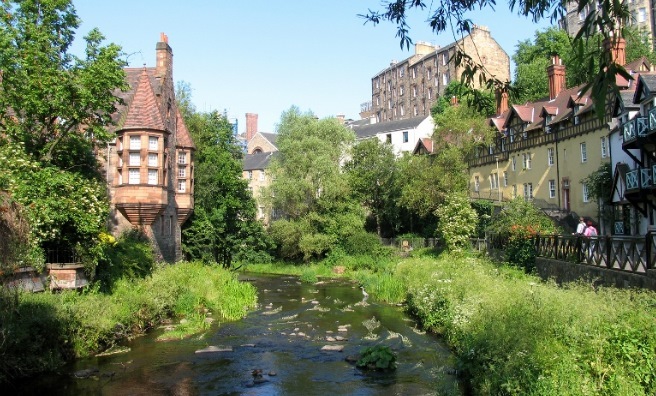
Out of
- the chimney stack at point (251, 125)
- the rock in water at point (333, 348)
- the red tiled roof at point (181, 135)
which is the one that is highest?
the chimney stack at point (251, 125)

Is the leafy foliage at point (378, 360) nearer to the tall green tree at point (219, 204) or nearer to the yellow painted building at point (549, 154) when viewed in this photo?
the tall green tree at point (219, 204)

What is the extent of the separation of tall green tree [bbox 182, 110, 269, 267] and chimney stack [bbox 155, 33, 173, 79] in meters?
11.0

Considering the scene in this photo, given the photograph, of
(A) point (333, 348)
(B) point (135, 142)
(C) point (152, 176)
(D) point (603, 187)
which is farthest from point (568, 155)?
(B) point (135, 142)

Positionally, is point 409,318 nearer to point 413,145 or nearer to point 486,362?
point 486,362

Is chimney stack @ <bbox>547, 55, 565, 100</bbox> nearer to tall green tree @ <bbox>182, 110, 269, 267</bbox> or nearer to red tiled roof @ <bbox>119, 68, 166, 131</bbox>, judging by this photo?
tall green tree @ <bbox>182, 110, 269, 267</bbox>

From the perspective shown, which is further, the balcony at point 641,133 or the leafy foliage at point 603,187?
the leafy foliage at point 603,187

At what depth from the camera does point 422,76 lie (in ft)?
278

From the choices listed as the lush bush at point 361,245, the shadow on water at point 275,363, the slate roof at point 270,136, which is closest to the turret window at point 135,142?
the shadow on water at point 275,363

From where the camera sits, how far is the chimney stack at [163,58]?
29672 mm

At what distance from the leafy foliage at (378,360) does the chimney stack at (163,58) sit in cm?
2068

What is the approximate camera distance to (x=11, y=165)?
1582cm

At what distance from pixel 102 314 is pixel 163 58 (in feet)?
57.8

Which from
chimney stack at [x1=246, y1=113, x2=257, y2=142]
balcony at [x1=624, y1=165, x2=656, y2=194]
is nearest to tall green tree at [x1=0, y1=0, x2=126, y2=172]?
balcony at [x1=624, y1=165, x2=656, y2=194]

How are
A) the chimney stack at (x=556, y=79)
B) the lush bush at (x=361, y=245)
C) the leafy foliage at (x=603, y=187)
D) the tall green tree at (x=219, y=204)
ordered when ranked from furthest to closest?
the chimney stack at (x=556, y=79)
the lush bush at (x=361, y=245)
the tall green tree at (x=219, y=204)
the leafy foliage at (x=603, y=187)
